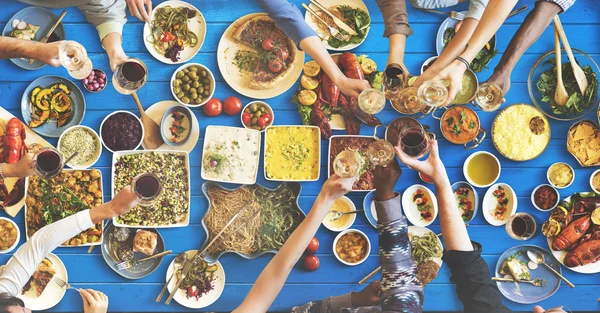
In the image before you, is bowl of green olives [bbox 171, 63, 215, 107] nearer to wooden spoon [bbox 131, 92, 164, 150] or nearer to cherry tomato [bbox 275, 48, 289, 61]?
wooden spoon [bbox 131, 92, 164, 150]

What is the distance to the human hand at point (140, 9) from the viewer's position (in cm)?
355

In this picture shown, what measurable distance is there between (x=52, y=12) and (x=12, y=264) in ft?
5.94

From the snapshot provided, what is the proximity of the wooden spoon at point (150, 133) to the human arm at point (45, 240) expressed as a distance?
0.54m

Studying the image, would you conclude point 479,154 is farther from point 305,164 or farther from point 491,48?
point 305,164

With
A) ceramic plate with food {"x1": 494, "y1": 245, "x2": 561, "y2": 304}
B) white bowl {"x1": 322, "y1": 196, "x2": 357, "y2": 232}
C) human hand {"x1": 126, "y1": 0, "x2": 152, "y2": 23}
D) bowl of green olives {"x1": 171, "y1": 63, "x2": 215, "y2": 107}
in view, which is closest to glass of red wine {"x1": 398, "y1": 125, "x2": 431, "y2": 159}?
white bowl {"x1": 322, "y1": 196, "x2": 357, "y2": 232}

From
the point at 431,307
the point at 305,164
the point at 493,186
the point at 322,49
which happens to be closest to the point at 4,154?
the point at 305,164

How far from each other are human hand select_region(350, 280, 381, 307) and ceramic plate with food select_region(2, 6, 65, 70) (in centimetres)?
281

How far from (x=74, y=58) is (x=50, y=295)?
174 centimetres

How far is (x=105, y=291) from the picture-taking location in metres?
3.70

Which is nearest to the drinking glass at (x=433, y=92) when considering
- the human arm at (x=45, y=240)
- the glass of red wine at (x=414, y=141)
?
the glass of red wine at (x=414, y=141)

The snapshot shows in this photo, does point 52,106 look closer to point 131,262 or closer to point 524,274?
point 131,262

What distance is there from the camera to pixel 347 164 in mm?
3254

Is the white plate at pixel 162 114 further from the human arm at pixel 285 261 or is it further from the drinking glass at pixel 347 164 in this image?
the human arm at pixel 285 261

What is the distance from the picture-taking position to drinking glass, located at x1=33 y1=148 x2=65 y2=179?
3360 millimetres
